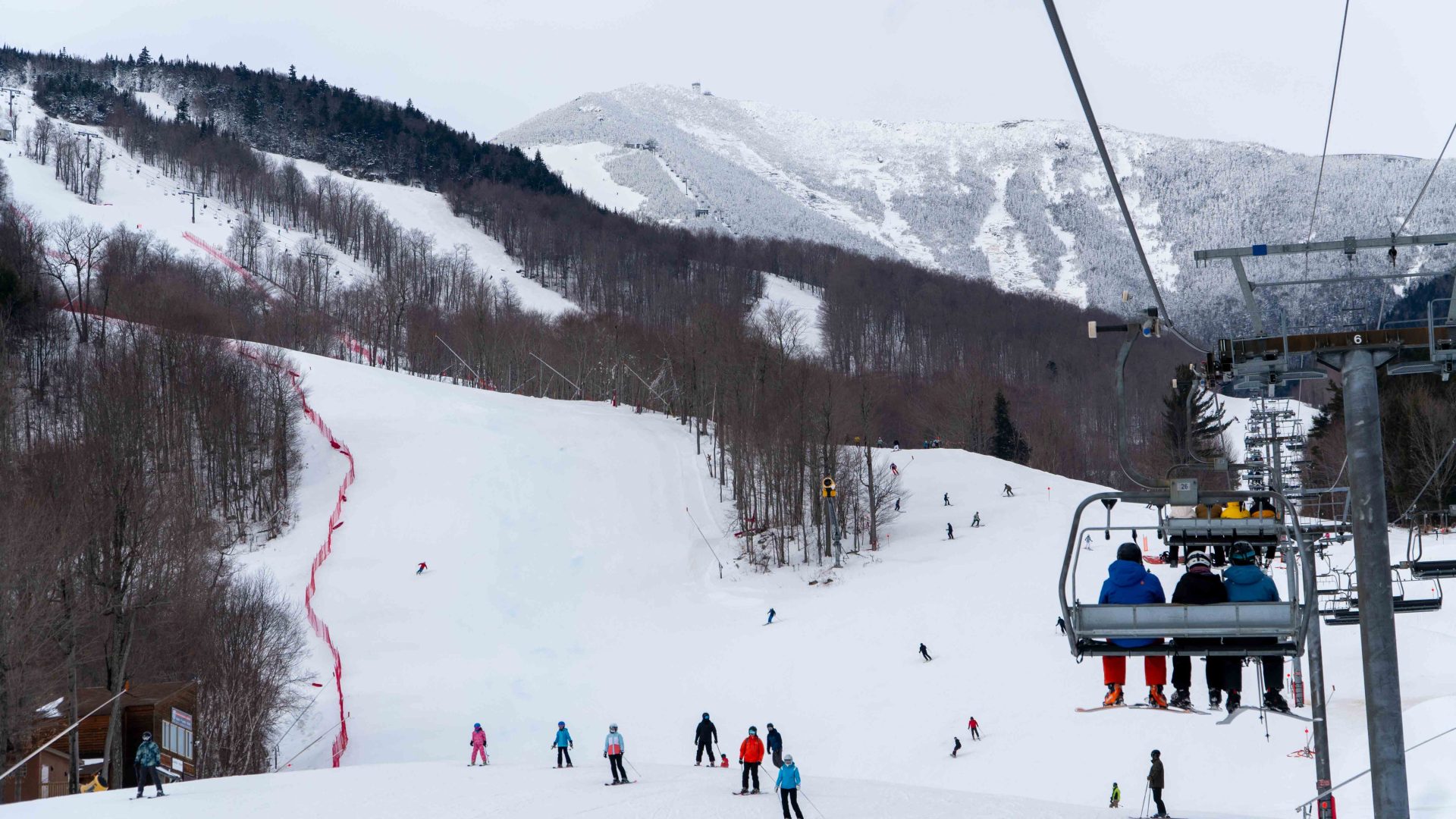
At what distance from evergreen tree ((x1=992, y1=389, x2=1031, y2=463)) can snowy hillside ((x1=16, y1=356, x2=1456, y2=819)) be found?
1745 centimetres

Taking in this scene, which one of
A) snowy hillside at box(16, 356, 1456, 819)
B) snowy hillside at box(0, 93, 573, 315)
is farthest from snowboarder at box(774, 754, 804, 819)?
snowy hillside at box(0, 93, 573, 315)

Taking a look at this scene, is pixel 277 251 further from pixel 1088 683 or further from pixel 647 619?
pixel 1088 683

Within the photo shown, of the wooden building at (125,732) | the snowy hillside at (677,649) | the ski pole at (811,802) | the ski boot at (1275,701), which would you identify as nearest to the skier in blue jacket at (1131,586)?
the ski boot at (1275,701)

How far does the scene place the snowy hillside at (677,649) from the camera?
2233 cm

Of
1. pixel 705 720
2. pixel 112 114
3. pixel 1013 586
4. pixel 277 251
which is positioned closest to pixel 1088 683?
pixel 1013 586

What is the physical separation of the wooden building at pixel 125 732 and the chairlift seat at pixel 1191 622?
2038 centimetres

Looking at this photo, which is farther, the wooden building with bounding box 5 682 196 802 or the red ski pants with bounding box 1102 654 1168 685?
the wooden building with bounding box 5 682 196 802

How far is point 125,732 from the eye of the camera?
27.2 metres

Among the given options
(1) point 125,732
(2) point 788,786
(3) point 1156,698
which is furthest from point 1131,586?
(1) point 125,732

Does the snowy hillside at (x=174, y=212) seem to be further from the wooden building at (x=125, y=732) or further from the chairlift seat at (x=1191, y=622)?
the chairlift seat at (x=1191, y=622)

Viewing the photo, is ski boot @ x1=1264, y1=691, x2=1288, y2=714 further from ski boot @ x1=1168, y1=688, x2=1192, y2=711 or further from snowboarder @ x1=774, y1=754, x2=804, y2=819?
snowboarder @ x1=774, y1=754, x2=804, y2=819

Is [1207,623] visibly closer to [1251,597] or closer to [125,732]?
A: [1251,597]

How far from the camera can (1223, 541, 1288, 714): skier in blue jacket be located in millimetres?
11367

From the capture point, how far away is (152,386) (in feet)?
196
